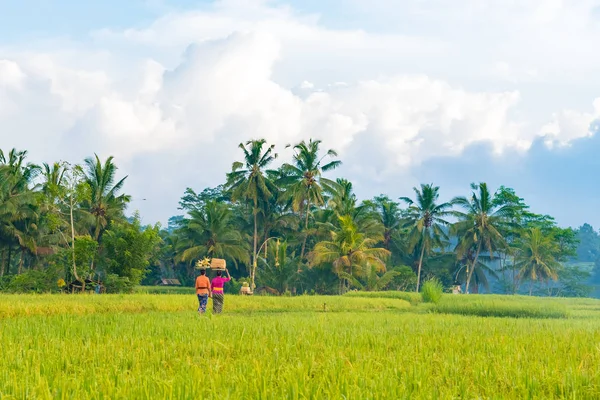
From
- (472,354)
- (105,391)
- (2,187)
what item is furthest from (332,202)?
(105,391)

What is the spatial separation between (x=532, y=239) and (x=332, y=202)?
16.2 metres

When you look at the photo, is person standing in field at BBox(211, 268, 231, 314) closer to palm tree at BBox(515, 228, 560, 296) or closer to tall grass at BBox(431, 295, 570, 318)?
tall grass at BBox(431, 295, 570, 318)

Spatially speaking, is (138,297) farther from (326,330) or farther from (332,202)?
(332,202)

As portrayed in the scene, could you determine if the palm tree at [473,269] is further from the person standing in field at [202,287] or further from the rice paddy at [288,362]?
the rice paddy at [288,362]

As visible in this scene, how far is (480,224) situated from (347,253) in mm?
11811

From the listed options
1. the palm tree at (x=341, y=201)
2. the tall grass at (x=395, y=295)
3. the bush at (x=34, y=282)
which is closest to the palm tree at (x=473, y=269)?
the palm tree at (x=341, y=201)

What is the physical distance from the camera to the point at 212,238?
37.8 meters

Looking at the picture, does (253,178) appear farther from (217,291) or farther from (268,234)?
(217,291)

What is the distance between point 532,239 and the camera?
44.0 m

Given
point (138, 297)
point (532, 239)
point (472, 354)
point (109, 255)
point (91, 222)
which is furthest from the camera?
point (532, 239)

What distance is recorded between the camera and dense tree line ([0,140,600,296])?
2877 cm

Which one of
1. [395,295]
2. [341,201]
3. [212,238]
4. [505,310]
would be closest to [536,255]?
[341,201]

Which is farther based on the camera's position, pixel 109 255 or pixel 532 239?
pixel 532 239

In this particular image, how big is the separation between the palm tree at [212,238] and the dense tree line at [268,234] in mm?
84
